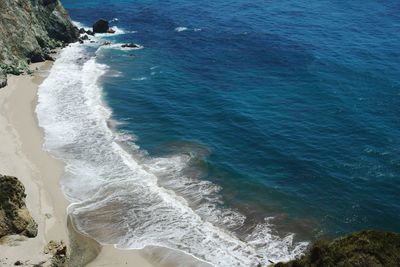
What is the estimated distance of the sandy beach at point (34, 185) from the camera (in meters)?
39.3

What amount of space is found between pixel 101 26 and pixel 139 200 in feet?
217

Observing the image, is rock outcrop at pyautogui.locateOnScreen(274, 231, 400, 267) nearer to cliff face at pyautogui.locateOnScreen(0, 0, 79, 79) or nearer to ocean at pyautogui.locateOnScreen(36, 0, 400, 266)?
ocean at pyautogui.locateOnScreen(36, 0, 400, 266)

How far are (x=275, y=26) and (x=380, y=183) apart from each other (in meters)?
61.3

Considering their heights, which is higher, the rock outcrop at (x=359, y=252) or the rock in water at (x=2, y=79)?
the rock outcrop at (x=359, y=252)

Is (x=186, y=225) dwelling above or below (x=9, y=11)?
below

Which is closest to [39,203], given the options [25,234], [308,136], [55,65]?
[25,234]

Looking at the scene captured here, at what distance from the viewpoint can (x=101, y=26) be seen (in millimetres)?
105875

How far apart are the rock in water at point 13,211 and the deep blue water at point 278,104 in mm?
19097

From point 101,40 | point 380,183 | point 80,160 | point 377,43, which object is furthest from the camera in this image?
point 101,40

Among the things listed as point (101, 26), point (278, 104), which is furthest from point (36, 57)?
point (278, 104)

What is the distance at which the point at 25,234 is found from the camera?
40.3 meters

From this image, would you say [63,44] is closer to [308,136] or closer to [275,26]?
[275,26]

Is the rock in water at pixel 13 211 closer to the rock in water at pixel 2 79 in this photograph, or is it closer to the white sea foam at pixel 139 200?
the white sea foam at pixel 139 200

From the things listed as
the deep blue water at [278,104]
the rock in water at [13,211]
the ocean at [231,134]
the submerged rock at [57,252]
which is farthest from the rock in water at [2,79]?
the submerged rock at [57,252]
